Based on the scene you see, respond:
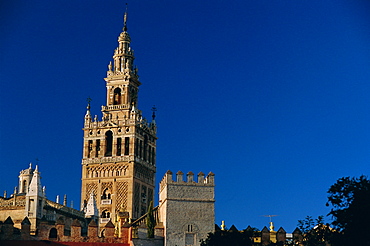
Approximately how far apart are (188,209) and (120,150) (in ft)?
113

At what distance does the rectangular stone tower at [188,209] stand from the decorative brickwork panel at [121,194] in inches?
1149

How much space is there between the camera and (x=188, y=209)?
211 feet

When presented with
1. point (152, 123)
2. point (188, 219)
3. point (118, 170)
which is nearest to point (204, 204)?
point (188, 219)

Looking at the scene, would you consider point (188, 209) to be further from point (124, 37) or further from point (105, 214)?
point (124, 37)

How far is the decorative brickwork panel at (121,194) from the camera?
9444 cm


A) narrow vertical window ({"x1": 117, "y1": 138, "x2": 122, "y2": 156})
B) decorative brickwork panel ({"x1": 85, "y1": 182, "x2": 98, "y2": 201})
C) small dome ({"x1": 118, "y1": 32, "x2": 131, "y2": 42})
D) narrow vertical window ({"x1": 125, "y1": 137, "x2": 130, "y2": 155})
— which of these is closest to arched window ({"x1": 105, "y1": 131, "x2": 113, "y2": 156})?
narrow vertical window ({"x1": 117, "y1": 138, "x2": 122, "y2": 156})

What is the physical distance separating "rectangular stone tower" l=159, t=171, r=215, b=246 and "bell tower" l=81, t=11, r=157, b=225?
28827 mm

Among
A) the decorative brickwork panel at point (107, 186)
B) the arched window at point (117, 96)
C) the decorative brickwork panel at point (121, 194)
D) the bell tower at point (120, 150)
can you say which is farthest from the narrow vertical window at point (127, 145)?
the arched window at point (117, 96)

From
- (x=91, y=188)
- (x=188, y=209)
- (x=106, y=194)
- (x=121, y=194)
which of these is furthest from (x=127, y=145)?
(x=188, y=209)

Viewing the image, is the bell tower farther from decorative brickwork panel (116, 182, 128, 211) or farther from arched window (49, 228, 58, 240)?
arched window (49, 228, 58, 240)

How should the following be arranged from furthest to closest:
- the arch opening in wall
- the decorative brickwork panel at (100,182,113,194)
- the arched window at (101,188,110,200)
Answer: the decorative brickwork panel at (100,182,113,194) → the arched window at (101,188,110,200) → the arch opening in wall

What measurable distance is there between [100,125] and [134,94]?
601cm

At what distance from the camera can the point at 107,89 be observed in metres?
101

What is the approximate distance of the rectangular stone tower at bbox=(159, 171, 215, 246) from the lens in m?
63.5
